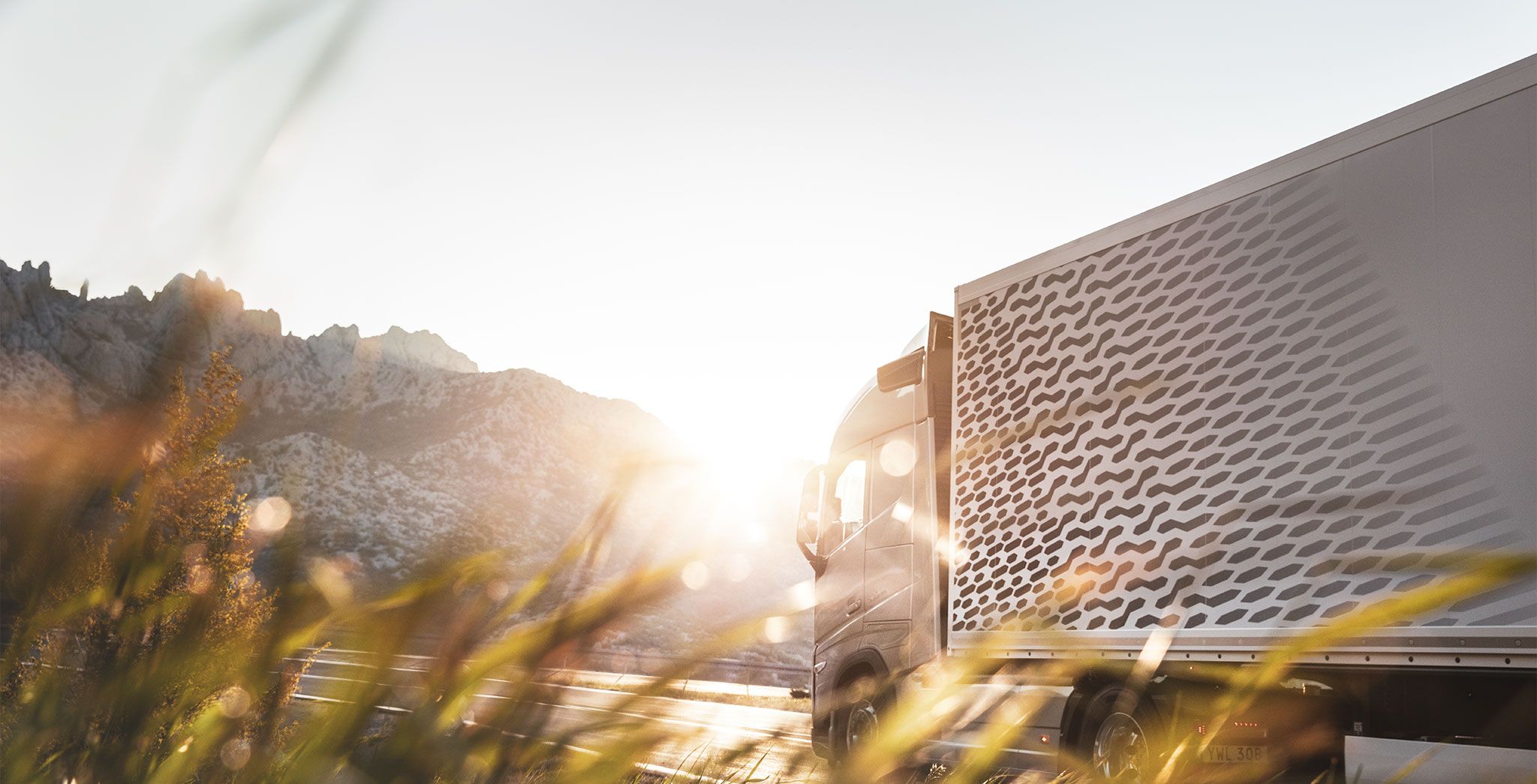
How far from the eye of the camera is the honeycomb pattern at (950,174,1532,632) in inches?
194

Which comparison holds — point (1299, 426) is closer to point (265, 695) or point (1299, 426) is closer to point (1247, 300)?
point (1247, 300)

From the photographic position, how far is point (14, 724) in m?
1.23

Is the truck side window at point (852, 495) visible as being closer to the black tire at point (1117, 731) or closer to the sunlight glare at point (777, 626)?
the black tire at point (1117, 731)

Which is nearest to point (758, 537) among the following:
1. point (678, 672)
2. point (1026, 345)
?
point (678, 672)

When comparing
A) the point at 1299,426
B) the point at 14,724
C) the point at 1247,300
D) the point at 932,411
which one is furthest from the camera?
the point at 932,411

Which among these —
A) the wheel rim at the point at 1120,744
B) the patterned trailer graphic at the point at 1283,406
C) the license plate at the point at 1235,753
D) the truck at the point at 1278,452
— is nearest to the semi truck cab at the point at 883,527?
the truck at the point at 1278,452

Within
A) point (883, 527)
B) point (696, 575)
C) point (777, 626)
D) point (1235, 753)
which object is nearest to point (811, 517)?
point (883, 527)

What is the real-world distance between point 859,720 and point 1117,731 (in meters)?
3.36

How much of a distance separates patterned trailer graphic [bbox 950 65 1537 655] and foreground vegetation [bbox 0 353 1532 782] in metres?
3.06

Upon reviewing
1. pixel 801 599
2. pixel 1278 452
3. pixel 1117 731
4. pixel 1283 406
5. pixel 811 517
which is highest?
pixel 811 517

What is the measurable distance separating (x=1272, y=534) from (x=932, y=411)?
3.58 metres

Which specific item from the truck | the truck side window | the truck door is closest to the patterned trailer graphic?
the truck

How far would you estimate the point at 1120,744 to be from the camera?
253 inches

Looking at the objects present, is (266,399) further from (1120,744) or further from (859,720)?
(859,720)
